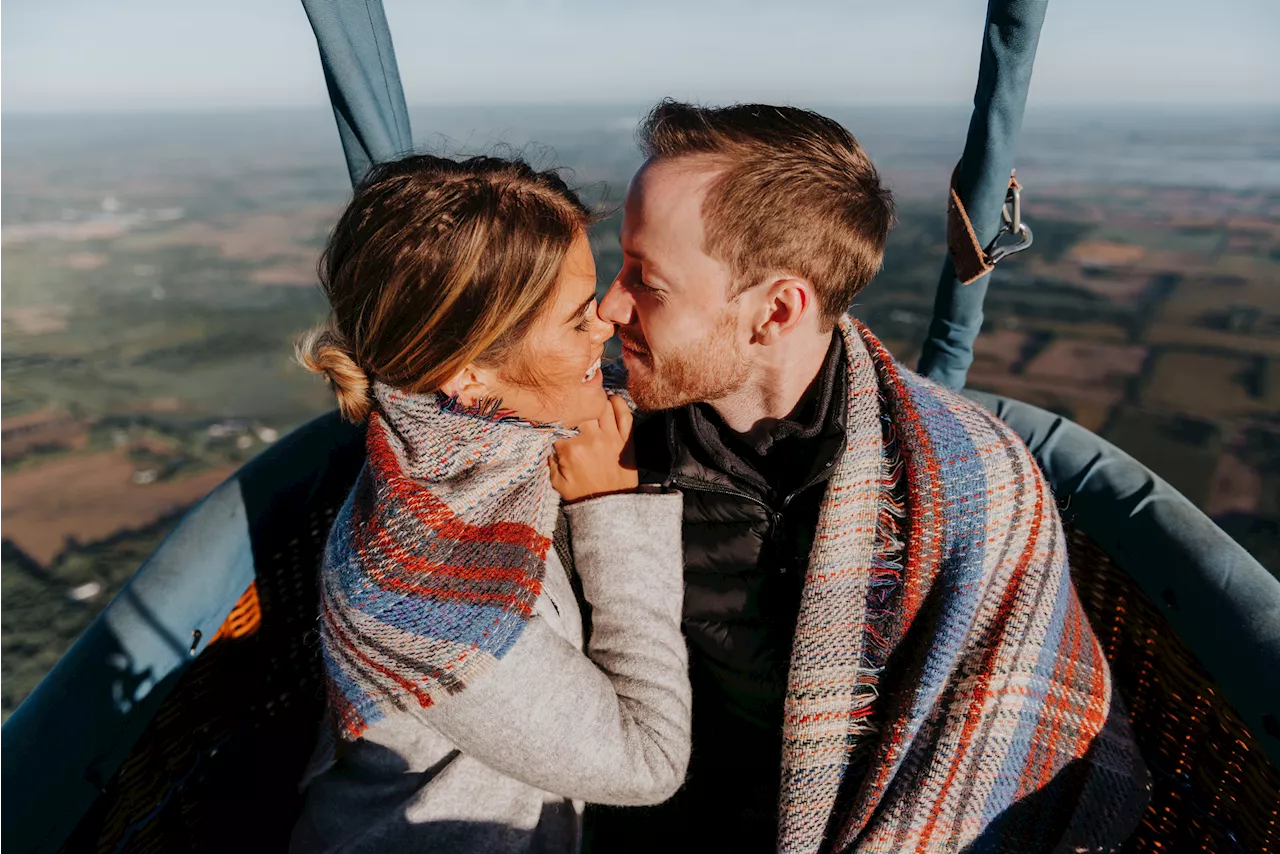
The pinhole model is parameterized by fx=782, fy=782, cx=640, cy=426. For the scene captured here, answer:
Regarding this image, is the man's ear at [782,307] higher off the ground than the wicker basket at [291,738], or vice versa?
the man's ear at [782,307]

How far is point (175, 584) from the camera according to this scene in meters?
1.47

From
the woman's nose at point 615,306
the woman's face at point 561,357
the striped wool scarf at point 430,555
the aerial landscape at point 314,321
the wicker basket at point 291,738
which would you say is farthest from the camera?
the aerial landscape at point 314,321

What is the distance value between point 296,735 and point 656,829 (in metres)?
0.89

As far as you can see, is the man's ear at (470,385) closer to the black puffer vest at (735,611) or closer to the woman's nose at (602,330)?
the woman's nose at (602,330)

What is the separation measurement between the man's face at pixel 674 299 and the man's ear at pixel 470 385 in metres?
0.35

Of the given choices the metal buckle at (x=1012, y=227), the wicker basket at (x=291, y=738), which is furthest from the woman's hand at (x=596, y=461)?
the metal buckle at (x=1012, y=227)

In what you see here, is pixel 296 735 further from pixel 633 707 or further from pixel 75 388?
pixel 75 388

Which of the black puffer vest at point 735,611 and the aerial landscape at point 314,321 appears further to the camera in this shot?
the aerial landscape at point 314,321

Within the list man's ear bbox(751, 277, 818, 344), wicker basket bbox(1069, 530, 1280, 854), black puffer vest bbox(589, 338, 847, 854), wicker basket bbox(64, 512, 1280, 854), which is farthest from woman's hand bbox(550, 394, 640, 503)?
wicker basket bbox(1069, 530, 1280, 854)

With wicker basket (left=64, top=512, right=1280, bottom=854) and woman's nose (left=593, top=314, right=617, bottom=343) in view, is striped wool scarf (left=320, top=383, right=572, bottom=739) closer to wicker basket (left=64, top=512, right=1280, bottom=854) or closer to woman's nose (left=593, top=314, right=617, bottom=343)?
woman's nose (left=593, top=314, right=617, bottom=343)

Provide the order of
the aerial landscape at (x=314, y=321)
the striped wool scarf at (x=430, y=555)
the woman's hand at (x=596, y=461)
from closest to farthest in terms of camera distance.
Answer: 1. the striped wool scarf at (x=430, y=555)
2. the woman's hand at (x=596, y=461)
3. the aerial landscape at (x=314, y=321)

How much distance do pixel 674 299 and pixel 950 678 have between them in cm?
96

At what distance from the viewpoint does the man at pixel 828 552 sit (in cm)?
141

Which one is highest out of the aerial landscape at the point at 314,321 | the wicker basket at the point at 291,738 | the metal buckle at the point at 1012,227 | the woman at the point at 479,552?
the metal buckle at the point at 1012,227
